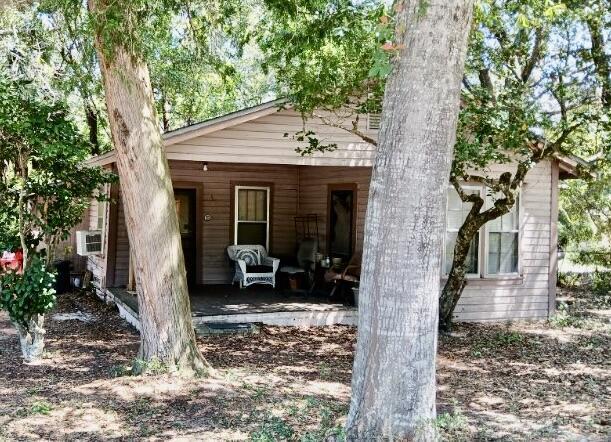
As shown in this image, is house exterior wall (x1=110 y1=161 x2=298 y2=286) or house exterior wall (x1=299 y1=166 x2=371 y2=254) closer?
house exterior wall (x1=299 y1=166 x2=371 y2=254)

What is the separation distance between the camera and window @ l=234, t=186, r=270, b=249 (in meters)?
13.8

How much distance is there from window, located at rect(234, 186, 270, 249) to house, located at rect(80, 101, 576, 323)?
2 cm

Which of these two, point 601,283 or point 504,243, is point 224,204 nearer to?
point 504,243

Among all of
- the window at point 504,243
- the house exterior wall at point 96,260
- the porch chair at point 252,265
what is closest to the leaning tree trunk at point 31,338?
the house exterior wall at point 96,260

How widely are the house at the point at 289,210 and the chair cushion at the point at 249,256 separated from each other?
471mm

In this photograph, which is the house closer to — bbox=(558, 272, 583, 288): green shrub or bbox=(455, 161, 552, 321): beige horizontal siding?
bbox=(455, 161, 552, 321): beige horizontal siding

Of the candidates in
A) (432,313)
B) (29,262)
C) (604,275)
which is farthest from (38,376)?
(604,275)

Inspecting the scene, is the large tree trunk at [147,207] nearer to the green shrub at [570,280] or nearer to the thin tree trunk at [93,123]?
the thin tree trunk at [93,123]

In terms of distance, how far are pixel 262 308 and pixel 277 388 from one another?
3897 mm

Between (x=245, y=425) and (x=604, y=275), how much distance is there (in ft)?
46.1

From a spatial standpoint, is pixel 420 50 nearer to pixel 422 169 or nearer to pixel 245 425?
pixel 422 169

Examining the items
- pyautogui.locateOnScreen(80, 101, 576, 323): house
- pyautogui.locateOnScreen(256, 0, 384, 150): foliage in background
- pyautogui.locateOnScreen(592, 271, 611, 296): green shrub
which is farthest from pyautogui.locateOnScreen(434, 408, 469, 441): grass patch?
pyautogui.locateOnScreen(592, 271, 611, 296): green shrub

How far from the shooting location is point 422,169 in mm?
4035

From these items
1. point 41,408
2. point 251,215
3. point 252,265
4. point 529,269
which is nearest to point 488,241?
point 529,269
